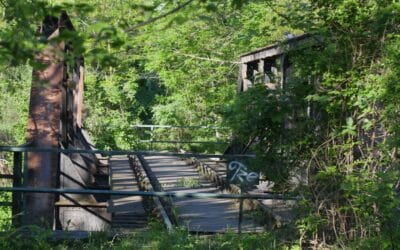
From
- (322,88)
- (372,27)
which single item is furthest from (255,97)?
(372,27)

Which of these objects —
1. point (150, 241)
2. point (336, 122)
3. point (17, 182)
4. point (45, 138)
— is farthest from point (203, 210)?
point (336, 122)

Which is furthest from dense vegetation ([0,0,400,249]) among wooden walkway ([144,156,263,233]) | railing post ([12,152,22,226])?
wooden walkway ([144,156,263,233])

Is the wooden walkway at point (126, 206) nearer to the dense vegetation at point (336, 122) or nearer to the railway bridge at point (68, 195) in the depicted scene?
the railway bridge at point (68, 195)

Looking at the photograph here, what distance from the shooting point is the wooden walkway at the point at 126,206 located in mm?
11117

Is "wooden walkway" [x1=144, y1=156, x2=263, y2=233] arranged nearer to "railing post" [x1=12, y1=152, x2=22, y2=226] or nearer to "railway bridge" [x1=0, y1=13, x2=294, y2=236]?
"railway bridge" [x1=0, y1=13, x2=294, y2=236]

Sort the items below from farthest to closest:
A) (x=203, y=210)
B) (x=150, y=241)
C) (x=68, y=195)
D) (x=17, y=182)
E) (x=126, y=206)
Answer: (x=126, y=206), (x=203, y=210), (x=68, y=195), (x=17, y=182), (x=150, y=241)

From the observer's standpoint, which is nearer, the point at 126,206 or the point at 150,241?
the point at 150,241

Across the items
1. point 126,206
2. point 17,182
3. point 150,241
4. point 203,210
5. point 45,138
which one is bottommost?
point 126,206

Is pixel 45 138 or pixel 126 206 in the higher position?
pixel 45 138

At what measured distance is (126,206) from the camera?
13.6 m

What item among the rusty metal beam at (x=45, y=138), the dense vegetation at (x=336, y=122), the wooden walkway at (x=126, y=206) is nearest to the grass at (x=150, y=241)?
the dense vegetation at (x=336, y=122)

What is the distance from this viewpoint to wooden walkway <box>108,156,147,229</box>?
11.1 m

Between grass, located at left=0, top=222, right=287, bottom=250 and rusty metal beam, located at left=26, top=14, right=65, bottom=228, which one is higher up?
rusty metal beam, located at left=26, top=14, right=65, bottom=228

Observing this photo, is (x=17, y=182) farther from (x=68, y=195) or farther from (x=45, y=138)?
(x=68, y=195)
